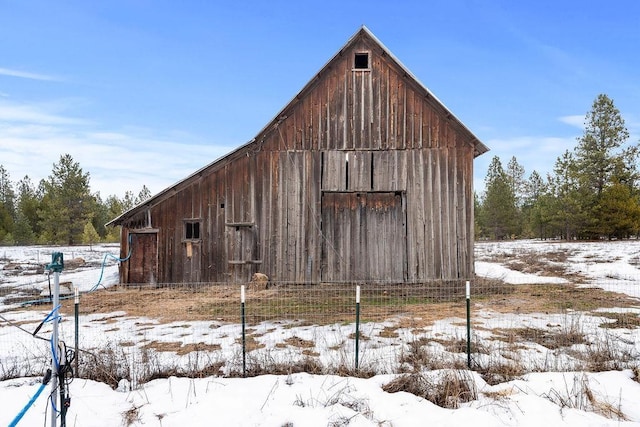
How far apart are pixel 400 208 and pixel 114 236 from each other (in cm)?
5958

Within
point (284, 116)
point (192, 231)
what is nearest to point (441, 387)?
point (284, 116)

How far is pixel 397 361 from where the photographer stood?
6.75 m

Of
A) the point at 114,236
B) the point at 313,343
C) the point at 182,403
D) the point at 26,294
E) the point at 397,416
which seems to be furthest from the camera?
the point at 114,236

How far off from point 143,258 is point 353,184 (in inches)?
352

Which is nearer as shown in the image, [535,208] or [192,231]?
[192,231]

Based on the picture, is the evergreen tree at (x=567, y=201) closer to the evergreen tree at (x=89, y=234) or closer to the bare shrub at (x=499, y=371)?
the bare shrub at (x=499, y=371)

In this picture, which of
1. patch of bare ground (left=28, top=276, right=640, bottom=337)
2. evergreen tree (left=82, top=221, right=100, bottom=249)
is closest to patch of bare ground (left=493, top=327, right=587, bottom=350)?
patch of bare ground (left=28, top=276, right=640, bottom=337)

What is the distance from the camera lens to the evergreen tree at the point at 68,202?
45.1 meters

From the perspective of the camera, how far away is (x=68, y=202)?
4562 cm

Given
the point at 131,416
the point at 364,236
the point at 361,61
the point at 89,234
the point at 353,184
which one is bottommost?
the point at 131,416

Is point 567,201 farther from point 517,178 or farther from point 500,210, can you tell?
point 517,178

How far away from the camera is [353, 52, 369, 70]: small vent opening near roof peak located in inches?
615

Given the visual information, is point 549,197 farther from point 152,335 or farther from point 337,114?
point 152,335

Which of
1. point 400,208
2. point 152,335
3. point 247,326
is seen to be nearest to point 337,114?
point 400,208
